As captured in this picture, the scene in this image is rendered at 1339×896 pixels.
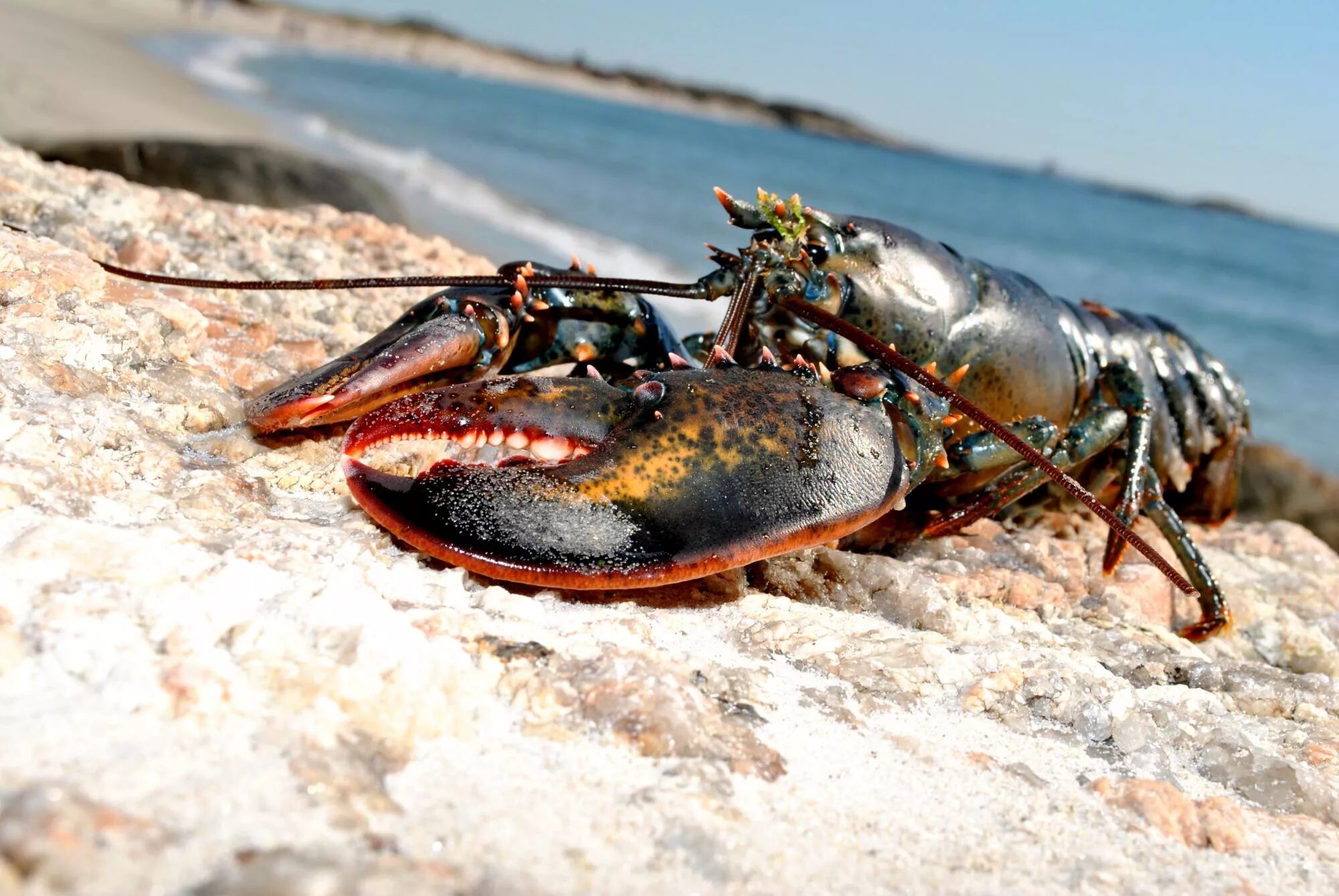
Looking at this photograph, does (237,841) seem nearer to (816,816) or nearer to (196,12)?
(816,816)

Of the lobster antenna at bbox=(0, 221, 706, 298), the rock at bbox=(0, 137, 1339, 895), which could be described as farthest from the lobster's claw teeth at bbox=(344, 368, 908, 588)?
the lobster antenna at bbox=(0, 221, 706, 298)

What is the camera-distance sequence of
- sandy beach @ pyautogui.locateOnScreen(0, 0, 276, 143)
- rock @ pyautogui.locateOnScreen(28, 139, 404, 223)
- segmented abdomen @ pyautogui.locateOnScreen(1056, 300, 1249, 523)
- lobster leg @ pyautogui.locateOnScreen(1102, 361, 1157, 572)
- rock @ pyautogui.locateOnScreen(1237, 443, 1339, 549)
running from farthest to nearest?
sandy beach @ pyautogui.locateOnScreen(0, 0, 276, 143)
rock @ pyautogui.locateOnScreen(28, 139, 404, 223)
rock @ pyautogui.locateOnScreen(1237, 443, 1339, 549)
segmented abdomen @ pyautogui.locateOnScreen(1056, 300, 1249, 523)
lobster leg @ pyautogui.locateOnScreen(1102, 361, 1157, 572)

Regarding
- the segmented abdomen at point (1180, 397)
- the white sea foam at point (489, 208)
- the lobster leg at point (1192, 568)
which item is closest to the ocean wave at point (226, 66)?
the white sea foam at point (489, 208)

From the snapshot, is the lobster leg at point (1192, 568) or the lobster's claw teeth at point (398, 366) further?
the lobster leg at point (1192, 568)

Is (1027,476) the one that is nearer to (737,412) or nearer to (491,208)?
(737,412)

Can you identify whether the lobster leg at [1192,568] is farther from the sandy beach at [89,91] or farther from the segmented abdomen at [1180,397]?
the sandy beach at [89,91]

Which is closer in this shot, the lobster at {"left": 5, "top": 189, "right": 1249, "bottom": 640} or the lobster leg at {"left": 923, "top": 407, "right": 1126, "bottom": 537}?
the lobster at {"left": 5, "top": 189, "right": 1249, "bottom": 640}

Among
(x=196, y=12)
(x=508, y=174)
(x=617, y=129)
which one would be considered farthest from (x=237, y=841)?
(x=196, y=12)

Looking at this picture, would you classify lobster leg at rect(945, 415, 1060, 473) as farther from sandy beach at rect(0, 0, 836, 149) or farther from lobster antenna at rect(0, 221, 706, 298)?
sandy beach at rect(0, 0, 836, 149)
